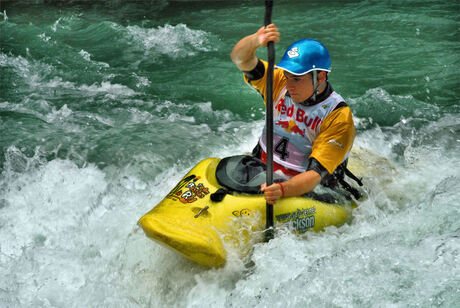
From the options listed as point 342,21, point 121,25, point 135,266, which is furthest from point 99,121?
point 342,21

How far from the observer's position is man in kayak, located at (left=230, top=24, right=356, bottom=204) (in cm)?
277

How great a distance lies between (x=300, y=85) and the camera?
2.89 meters

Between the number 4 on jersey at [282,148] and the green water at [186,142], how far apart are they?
0.57 metres

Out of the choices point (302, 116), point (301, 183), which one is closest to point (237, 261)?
point (301, 183)

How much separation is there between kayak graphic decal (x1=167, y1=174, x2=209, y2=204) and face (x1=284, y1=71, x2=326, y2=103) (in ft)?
2.66

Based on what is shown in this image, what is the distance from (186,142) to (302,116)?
7.59 ft

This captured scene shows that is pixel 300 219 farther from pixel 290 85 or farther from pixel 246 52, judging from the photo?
pixel 246 52

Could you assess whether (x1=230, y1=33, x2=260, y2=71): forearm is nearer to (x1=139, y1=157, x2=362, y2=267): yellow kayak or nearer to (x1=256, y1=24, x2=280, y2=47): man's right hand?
(x1=256, y1=24, x2=280, y2=47): man's right hand

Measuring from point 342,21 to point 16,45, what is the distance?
18.8 feet

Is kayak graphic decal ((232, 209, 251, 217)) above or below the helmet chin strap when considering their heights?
below

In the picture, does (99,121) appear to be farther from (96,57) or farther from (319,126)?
(319,126)

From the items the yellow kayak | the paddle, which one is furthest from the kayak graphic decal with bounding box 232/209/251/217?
the paddle

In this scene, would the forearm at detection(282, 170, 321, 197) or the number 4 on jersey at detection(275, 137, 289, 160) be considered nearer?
the forearm at detection(282, 170, 321, 197)

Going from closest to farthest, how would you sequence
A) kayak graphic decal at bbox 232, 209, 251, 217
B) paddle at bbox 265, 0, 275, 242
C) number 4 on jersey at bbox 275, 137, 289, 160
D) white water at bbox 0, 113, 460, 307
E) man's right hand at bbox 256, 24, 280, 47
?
paddle at bbox 265, 0, 275, 242
man's right hand at bbox 256, 24, 280, 47
white water at bbox 0, 113, 460, 307
kayak graphic decal at bbox 232, 209, 251, 217
number 4 on jersey at bbox 275, 137, 289, 160
